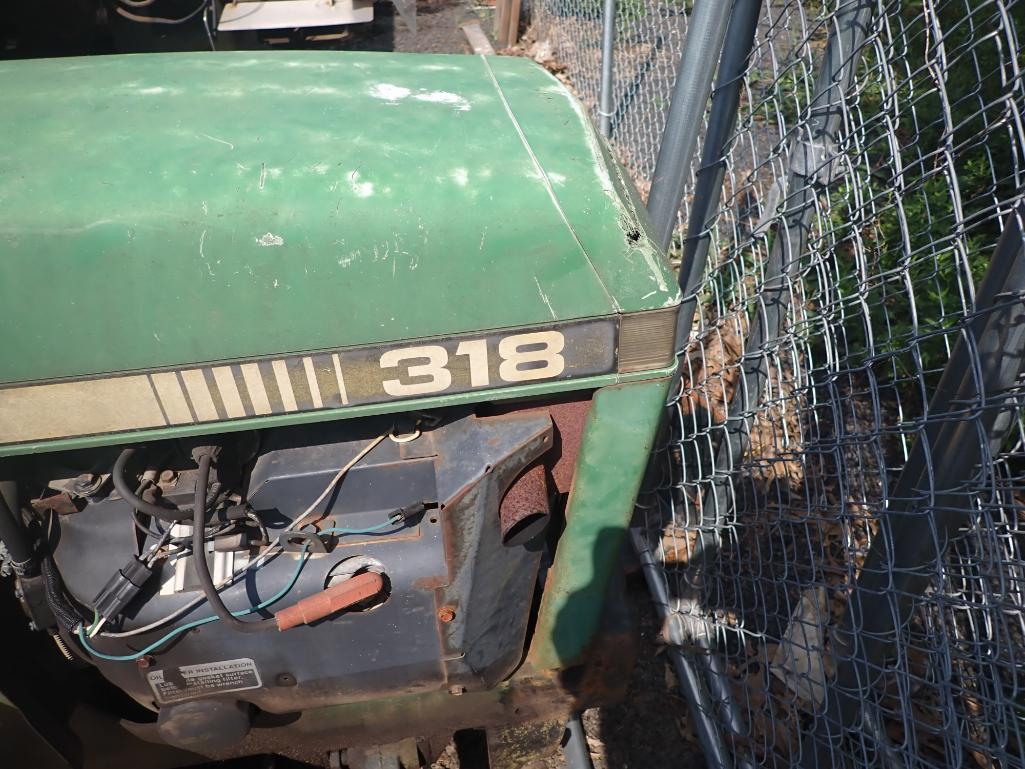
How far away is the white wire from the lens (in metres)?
1.48

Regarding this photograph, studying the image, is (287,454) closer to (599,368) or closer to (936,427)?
(599,368)

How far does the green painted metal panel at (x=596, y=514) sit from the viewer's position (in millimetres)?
1454

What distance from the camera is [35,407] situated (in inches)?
48.3

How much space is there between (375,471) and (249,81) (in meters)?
0.84

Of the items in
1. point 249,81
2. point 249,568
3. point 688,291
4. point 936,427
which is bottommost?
point 249,568

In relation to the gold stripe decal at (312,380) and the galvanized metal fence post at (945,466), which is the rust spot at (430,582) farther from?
the galvanized metal fence post at (945,466)

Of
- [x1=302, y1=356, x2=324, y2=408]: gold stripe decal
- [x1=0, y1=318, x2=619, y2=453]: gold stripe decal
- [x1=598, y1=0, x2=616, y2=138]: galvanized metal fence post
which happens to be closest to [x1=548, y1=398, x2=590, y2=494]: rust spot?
[x1=0, y1=318, x2=619, y2=453]: gold stripe decal

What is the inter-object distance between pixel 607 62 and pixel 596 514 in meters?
2.65

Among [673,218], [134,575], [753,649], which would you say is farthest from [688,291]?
[134,575]

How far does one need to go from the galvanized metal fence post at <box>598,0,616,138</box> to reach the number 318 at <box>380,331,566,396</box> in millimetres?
2318

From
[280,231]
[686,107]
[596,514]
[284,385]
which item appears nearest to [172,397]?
[284,385]

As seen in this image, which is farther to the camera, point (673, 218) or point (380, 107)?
point (673, 218)

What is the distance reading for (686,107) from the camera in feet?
6.52

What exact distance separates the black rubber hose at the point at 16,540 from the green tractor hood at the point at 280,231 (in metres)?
0.34
